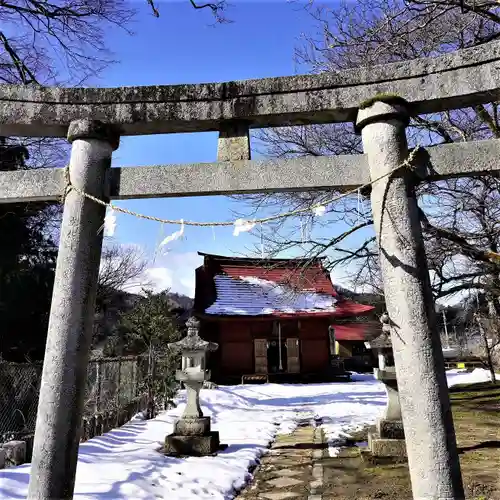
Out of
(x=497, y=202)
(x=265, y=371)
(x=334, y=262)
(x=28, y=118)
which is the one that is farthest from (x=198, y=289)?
(x=28, y=118)

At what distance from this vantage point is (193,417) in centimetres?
793

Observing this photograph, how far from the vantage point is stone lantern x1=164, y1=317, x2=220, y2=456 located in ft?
24.5

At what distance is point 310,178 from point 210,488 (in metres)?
4.34

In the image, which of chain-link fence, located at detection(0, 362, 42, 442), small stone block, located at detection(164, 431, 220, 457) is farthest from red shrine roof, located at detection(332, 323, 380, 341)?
chain-link fence, located at detection(0, 362, 42, 442)

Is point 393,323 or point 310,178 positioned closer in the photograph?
point 393,323

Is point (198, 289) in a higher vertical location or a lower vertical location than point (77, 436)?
higher

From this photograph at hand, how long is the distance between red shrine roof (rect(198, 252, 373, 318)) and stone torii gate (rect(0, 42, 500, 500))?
14.6 m

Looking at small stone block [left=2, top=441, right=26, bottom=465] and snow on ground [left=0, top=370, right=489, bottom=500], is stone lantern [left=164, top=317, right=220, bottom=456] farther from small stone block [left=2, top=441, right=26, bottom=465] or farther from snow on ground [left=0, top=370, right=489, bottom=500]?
small stone block [left=2, top=441, right=26, bottom=465]

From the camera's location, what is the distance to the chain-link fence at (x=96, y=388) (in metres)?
6.79

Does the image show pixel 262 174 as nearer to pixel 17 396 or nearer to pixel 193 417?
pixel 193 417

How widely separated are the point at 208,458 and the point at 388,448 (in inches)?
121

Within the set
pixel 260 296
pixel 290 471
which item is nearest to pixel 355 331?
pixel 260 296

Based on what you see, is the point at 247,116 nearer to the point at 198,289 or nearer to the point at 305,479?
the point at 305,479

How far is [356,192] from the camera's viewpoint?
3.21 m
